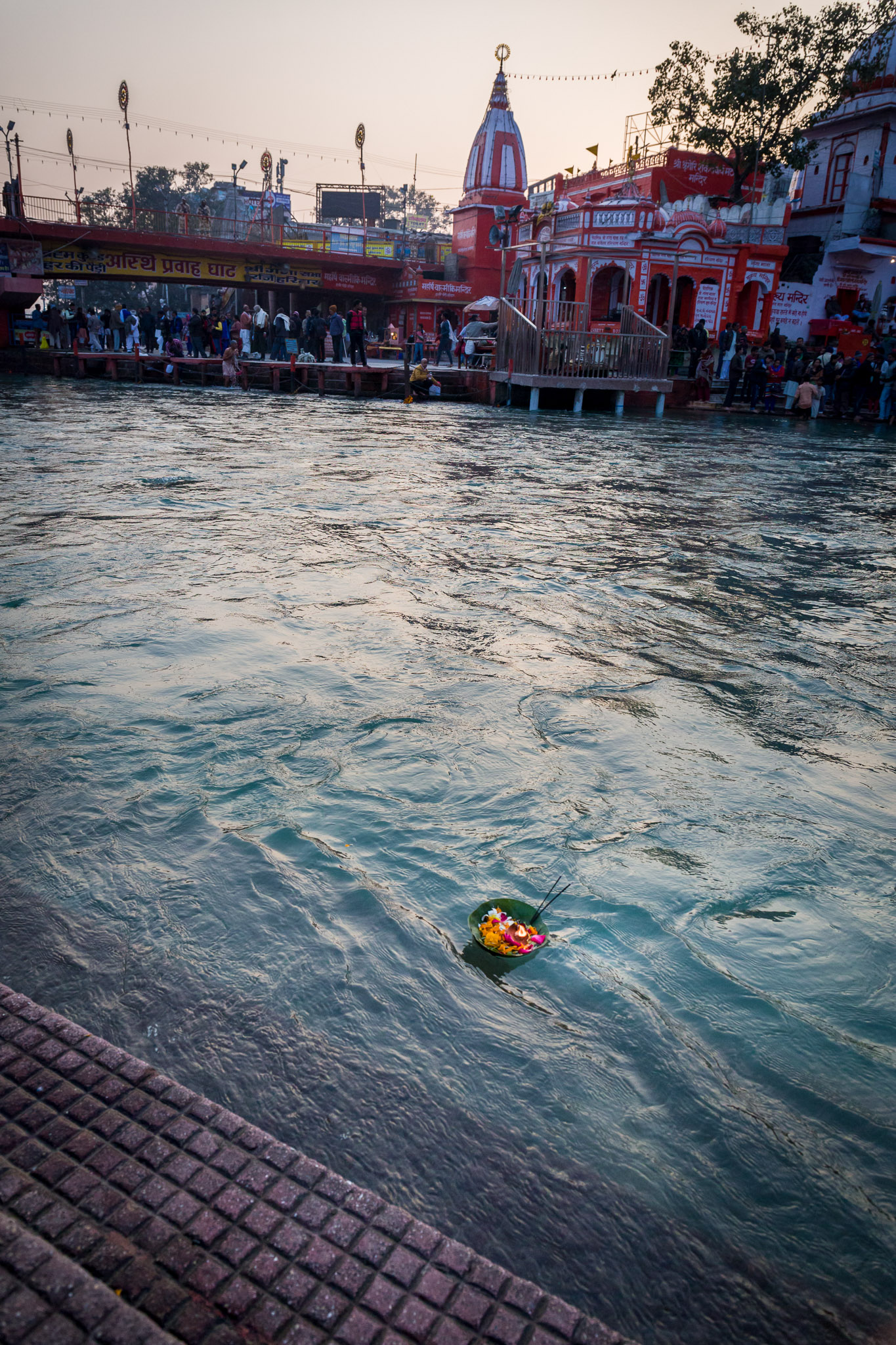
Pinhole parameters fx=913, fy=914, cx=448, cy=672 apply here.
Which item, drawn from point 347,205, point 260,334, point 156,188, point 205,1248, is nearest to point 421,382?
point 260,334

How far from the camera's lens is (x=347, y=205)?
61.9m

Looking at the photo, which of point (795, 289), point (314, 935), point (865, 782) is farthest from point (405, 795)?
point (795, 289)

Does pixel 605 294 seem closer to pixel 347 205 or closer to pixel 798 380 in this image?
pixel 798 380

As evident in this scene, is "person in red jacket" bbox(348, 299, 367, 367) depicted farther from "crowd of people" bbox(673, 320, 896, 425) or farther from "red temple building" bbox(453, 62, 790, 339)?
"crowd of people" bbox(673, 320, 896, 425)

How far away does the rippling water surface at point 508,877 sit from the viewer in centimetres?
199

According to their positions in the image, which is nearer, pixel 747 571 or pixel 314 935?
pixel 314 935

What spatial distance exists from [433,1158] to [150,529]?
262 inches

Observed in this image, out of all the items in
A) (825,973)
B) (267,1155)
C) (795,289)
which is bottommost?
(825,973)

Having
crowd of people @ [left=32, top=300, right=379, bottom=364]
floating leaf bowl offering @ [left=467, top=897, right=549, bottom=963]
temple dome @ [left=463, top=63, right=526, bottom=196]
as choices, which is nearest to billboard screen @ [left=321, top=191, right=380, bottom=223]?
temple dome @ [left=463, top=63, right=526, bottom=196]

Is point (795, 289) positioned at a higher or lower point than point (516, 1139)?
higher

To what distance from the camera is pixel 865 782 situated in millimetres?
3885

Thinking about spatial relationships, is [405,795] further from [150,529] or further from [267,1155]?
[150,529]

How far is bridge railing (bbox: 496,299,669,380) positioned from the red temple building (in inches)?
132

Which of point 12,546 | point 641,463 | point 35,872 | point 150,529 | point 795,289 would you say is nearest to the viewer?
point 35,872
